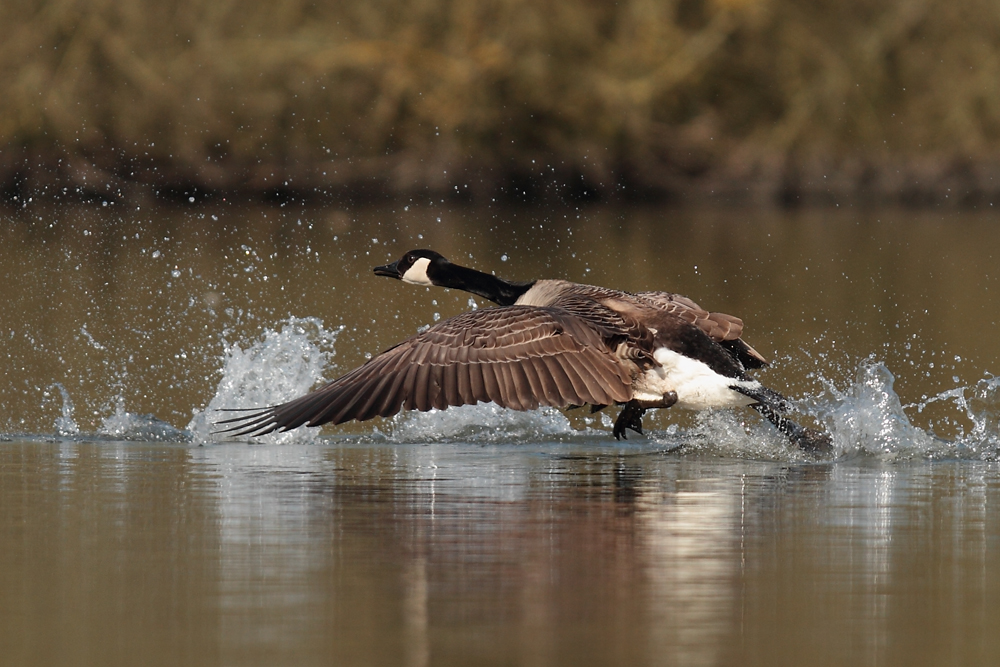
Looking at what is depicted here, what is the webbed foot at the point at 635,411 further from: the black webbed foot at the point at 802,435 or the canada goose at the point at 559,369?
the black webbed foot at the point at 802,435

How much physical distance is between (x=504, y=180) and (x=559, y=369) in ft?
91.7

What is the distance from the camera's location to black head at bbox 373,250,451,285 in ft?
34.3

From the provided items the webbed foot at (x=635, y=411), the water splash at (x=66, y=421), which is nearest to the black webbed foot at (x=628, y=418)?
the webbed foot at (x=635, y=411)

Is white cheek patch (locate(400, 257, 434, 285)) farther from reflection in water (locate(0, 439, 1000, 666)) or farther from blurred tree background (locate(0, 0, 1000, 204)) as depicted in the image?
blurred tree background (locate(0, 0, 1000, 204))

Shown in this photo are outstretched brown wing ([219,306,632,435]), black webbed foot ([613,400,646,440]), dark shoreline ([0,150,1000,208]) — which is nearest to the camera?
outstretched brown wing ([219,306,632,435])

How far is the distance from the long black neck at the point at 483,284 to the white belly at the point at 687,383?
65.6 inches

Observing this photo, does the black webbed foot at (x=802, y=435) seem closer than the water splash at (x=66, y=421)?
Yes

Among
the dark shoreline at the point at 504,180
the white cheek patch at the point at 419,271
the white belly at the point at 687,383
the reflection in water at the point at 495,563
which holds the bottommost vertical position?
the reflection in water at the point at 495,563

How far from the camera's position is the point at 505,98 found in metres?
36.8

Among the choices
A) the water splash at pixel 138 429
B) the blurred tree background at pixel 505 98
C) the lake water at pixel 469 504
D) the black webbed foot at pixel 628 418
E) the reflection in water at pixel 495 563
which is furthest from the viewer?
the blurred tree background at pixel 505 98

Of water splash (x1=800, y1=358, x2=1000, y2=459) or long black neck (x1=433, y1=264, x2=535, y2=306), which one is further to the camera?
long black neck (x1=433, y1=264, x2=535, y2=306)

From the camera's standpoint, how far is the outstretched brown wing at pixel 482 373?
314 inches

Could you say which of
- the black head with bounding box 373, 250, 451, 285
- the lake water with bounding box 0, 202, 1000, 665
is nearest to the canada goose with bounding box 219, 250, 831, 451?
the lake water with bounding box 0, 202, 1000, 665

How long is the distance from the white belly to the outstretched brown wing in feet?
1.51
